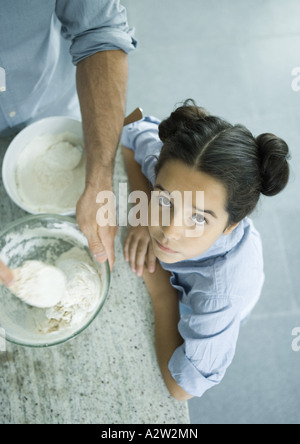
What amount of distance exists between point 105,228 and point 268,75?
1.49 m

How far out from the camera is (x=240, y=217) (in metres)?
0.80

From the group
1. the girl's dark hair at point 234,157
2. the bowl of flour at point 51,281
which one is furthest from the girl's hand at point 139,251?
the girl's dark hair at point 234,157

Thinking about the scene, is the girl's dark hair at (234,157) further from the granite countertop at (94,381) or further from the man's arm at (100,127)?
the granite countertop at (94,381)

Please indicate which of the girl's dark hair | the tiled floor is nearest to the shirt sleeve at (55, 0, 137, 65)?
the girl's dark hair

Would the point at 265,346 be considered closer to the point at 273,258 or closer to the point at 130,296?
the point at 273,258

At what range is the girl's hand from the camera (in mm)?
898

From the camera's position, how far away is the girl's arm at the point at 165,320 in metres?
0.82

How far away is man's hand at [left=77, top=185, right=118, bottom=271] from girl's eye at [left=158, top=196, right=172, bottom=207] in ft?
0.47

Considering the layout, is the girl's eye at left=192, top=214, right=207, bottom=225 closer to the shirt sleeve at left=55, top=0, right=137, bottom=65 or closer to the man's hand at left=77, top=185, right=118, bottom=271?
the man's hand at left=77, top=185, right=118, bottom=271

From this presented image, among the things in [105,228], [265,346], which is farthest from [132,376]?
[265,346]

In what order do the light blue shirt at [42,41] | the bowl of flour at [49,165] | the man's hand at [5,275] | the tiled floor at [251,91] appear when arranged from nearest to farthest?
the man's hand at [5,275] < the light blue shirt at [42,41] < the bowl of flour at [49,165] < the tiled floor at [251,91]

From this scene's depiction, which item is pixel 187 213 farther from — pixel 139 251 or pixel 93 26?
pixel 93 26

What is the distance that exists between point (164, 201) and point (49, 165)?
1.06ft

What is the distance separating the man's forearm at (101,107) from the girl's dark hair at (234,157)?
16 centimetres
